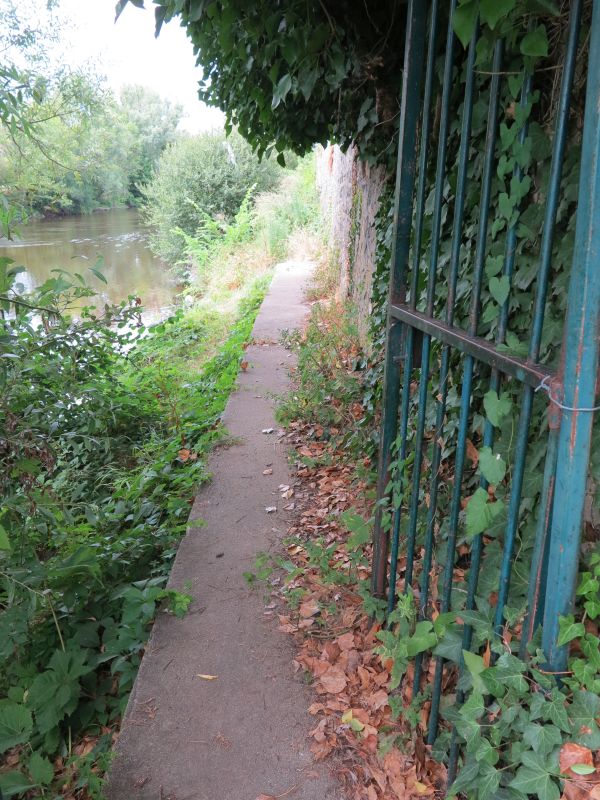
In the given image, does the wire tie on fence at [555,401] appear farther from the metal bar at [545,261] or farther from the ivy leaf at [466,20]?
the ivy leaf at [466,20]

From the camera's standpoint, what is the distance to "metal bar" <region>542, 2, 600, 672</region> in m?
1.10

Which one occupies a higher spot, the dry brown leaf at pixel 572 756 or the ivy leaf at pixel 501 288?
the ivy leaf at pixel 501 288

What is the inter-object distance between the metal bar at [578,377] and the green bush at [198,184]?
20.0 meters

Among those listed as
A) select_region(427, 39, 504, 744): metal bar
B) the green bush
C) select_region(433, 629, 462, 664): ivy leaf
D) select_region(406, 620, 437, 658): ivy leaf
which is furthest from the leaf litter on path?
the green bush

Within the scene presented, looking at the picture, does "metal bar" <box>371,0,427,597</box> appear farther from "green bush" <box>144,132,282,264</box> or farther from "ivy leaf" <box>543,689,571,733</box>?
"green bush" <box>144,132,282,264</box>

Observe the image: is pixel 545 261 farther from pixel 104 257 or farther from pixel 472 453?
pixel 104 257

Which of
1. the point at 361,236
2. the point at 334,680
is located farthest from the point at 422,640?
the point at 361,236

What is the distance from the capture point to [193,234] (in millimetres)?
20281

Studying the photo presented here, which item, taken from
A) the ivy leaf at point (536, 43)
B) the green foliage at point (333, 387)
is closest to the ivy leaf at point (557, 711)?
the ivy leaf at point (536, 43)

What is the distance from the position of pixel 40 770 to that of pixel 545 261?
253 centimetres

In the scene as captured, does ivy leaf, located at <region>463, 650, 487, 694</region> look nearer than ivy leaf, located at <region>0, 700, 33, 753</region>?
Yes

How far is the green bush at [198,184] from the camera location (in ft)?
66.5

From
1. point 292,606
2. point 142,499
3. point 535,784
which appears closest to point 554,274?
point 535,784

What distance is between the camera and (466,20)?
→ 1354mm
